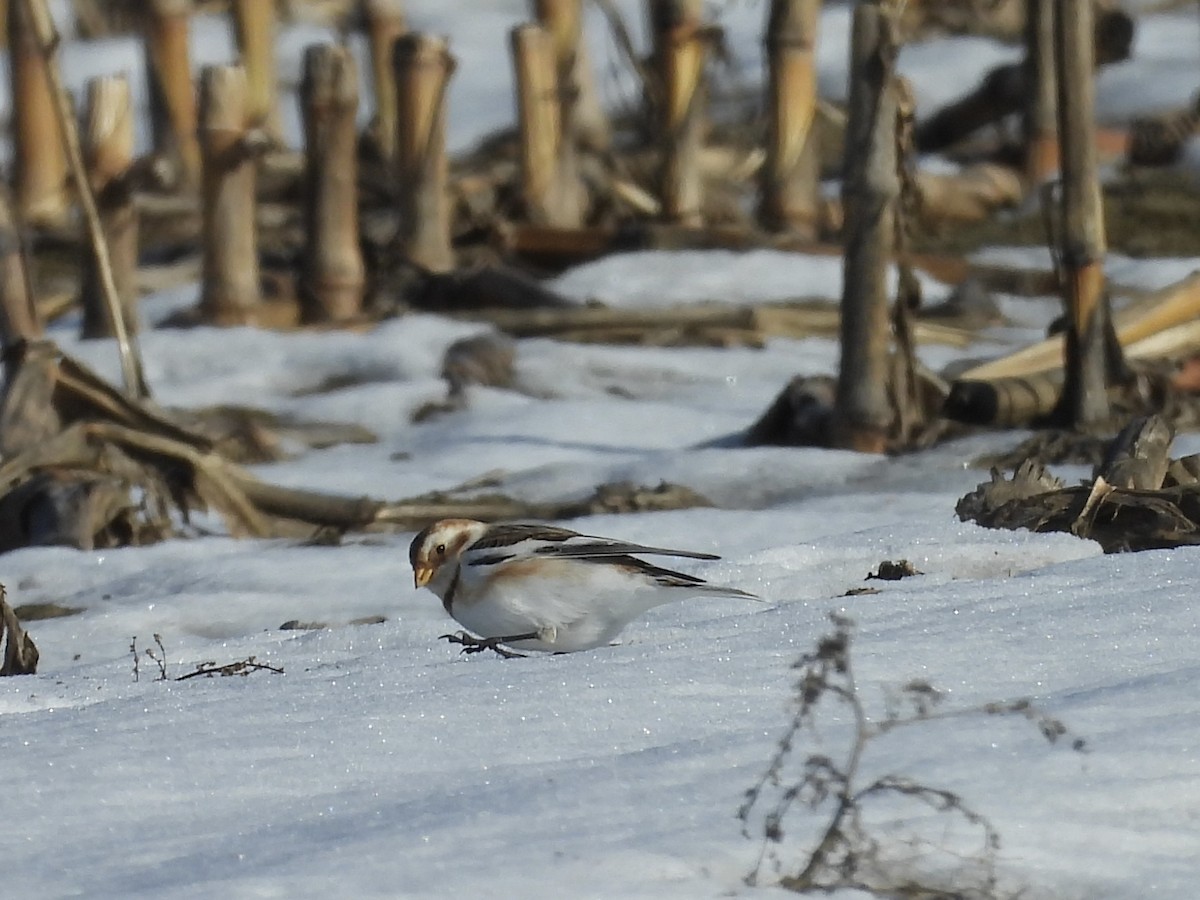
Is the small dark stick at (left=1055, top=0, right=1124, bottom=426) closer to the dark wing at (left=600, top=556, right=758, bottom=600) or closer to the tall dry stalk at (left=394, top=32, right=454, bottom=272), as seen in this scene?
the dark wing at (left=600, top=556, right=758, bottom=600)

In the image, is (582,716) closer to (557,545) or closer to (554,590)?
(554,590)

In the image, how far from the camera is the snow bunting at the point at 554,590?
133 inches

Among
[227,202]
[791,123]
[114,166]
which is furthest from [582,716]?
[791,123]

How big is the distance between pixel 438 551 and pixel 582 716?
103cm

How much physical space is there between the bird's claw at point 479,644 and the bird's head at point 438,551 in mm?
104

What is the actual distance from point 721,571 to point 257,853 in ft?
6.63

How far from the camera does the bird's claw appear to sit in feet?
11.1

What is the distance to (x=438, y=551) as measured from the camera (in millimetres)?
3641

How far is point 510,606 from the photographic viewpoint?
339 centimetres

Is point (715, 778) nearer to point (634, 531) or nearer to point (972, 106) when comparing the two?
point (634, 531)

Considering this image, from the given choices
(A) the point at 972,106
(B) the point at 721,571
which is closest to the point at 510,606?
(B) the point at 721,571

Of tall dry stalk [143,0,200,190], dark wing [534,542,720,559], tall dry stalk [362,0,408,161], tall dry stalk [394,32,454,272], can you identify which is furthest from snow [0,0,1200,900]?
tall dry stalk [362,0,408,161]

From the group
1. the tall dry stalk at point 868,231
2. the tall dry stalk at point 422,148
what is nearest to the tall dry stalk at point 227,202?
the tall dry stalk at point 422,148

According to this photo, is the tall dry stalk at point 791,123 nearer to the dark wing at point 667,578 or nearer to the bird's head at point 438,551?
the bird's head at point 438,551
